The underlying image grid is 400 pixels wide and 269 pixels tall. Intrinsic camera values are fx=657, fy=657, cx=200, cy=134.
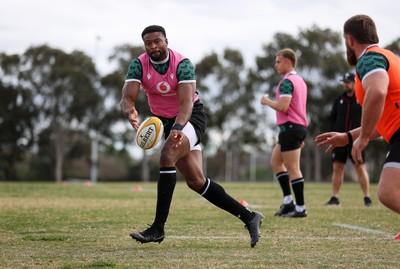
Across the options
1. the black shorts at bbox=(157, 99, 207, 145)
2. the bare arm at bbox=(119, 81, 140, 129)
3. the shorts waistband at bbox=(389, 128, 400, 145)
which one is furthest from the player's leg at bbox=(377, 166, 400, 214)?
the bare arm at bbox=(119, 81, 140, 129)

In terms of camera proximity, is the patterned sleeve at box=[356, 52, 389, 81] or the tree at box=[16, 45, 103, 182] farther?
the tree at box=[16, 45, 103, 182]

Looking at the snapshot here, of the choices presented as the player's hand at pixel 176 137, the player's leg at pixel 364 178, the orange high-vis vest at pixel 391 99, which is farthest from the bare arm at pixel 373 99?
the player's leg at pixel 364 178

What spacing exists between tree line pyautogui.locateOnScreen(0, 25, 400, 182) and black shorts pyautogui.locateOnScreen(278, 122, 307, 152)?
3716 cm

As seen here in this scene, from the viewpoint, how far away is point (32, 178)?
51500mm

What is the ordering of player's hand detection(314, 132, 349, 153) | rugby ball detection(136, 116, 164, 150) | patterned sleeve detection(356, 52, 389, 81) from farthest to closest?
rugby ball detection(136, 116, 164, 150) < player's hand detection(314, 132, 349, 153) < patterned sleeve detection(356, 52, 389, 81)

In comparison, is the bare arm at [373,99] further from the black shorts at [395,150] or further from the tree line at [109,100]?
the tree line at [109,100]

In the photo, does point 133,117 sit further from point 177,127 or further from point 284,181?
point 284,181

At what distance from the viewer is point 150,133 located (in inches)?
236

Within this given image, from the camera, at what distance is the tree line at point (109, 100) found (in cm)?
4800

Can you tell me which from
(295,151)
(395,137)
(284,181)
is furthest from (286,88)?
(395,137)

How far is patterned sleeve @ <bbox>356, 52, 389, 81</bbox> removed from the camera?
459 cm

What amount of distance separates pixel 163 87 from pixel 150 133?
0.51 m

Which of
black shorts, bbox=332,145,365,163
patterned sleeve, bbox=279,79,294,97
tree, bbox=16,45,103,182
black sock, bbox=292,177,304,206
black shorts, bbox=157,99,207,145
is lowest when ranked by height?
black sock, bbox=292,177,304,206

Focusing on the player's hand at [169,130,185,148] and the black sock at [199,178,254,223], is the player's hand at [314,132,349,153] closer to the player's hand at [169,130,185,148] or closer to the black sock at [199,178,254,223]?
the player's hand at [169,130,185,148]
